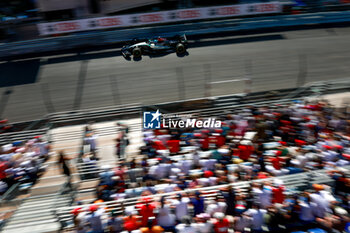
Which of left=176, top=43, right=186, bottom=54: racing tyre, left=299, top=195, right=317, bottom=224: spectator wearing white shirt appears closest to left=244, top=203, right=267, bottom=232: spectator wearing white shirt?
left=299, top=195, right=317, bottom=224: spectator wearing white shirt

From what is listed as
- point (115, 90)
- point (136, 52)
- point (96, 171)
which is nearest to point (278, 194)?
point (96, 171)

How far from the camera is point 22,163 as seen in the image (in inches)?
329

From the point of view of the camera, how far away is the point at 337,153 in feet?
24.5

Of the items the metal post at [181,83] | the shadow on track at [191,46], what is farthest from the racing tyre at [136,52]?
the metal post at [181,83]

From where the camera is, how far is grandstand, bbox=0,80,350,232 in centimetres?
634

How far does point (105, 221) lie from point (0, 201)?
330 centimetres

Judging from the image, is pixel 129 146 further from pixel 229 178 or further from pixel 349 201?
pixel 349 201

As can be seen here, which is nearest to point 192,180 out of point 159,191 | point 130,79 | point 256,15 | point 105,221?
point 159,191

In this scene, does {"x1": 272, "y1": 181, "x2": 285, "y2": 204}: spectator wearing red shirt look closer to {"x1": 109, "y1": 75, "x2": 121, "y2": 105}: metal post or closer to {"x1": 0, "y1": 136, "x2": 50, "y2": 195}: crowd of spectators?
{"x1": 0, "y1": 136, "x2": 50, "y2": 195}: crowd of spectators

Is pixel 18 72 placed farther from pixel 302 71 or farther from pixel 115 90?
Result: pixel 302 71

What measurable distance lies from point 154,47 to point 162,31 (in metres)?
3.14

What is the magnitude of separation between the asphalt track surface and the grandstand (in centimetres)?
109

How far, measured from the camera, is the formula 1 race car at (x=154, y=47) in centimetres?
1447

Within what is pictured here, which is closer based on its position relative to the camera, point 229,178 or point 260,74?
point 229,178
